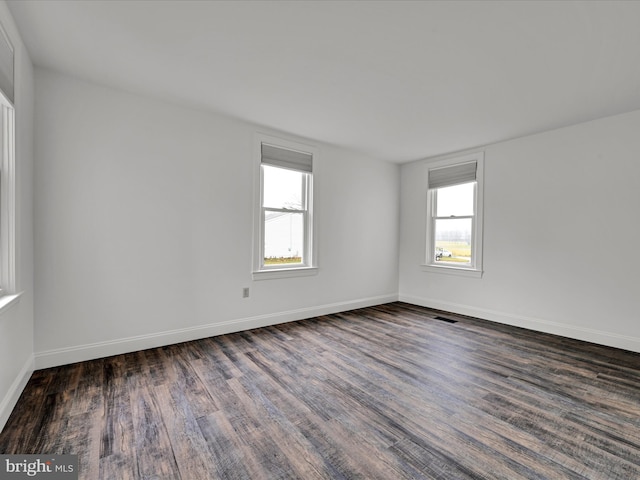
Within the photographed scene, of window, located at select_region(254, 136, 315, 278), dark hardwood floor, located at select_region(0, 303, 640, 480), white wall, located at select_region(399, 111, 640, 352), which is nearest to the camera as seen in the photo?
dark hardwood floor, located at select_region(0, 303, 640, 480)

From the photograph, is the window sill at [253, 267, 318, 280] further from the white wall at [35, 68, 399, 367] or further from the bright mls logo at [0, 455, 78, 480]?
the bright mls logo at [0, 455, 78, 480]

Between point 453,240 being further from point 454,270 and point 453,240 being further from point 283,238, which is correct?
point 283,238

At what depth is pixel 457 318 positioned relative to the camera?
439 centimetres

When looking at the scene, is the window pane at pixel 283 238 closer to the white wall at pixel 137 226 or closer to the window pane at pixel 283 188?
the window pane at pixel 283 188

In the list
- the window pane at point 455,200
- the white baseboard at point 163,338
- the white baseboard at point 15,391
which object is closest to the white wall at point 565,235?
the window pane at point 455,200

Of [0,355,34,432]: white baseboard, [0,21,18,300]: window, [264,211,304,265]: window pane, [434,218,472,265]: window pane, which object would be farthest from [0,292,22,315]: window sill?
[434,218,472,265]: window pane

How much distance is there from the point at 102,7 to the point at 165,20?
0.35 metres

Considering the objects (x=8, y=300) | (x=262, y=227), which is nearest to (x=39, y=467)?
(x=8, y=300)

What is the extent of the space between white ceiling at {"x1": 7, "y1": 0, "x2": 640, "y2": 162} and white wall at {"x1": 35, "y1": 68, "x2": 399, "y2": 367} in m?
0.33

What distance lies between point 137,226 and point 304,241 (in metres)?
2.11

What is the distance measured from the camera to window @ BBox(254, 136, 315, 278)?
12.6 feet

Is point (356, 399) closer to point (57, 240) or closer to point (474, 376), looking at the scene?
point (474, 376)

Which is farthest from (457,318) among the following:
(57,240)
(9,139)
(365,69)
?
(9,139)

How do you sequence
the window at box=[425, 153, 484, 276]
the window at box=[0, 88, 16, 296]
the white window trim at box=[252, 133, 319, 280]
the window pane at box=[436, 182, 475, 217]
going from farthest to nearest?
the window pane at box=[436, 182, 475, 217] → the window at box=[425, 153, 484, 276] → the white window trim at box=[252, 133, 319, 280] → the window at box=[0, 88, 16, 296]
